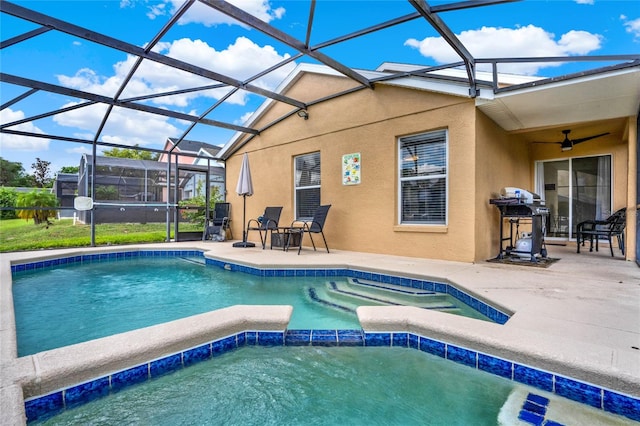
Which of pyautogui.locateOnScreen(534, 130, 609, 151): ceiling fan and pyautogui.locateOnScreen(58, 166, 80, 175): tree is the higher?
pyautogui.locateOnScreen(534, 130, 609, 151): ceiling fan

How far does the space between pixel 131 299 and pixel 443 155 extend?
5.18 m

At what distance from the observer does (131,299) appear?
3926mm

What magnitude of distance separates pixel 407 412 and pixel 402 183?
467 cm

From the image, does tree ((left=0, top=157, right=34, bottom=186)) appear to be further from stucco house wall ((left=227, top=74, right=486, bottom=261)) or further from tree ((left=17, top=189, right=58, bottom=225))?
stucco house wall ((left=227, top=74, right=486, bottom=261))

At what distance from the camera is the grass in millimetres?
7168

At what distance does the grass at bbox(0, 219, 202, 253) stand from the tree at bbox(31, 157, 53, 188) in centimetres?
94

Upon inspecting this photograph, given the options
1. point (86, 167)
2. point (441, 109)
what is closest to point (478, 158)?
point (441, 109)

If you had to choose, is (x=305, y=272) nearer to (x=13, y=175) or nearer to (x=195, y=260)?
(x=195, y=260)

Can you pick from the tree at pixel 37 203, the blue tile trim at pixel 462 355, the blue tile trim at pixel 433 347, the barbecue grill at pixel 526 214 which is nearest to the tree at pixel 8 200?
the tree at pixel 37 203

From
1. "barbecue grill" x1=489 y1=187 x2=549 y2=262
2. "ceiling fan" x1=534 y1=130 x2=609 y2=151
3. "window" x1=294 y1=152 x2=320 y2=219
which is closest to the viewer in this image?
"barbecue grill" x1=489 y1=187 x2=549 y2=262

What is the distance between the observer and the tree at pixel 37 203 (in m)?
7.24

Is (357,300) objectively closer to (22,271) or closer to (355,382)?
(355,382)

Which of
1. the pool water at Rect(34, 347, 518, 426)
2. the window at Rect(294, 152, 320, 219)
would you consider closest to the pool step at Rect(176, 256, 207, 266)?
the window at Rect(294, 152, 320, 219)

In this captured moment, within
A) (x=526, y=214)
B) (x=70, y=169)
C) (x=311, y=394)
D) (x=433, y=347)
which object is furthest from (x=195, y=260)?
(x=526, y=214)
